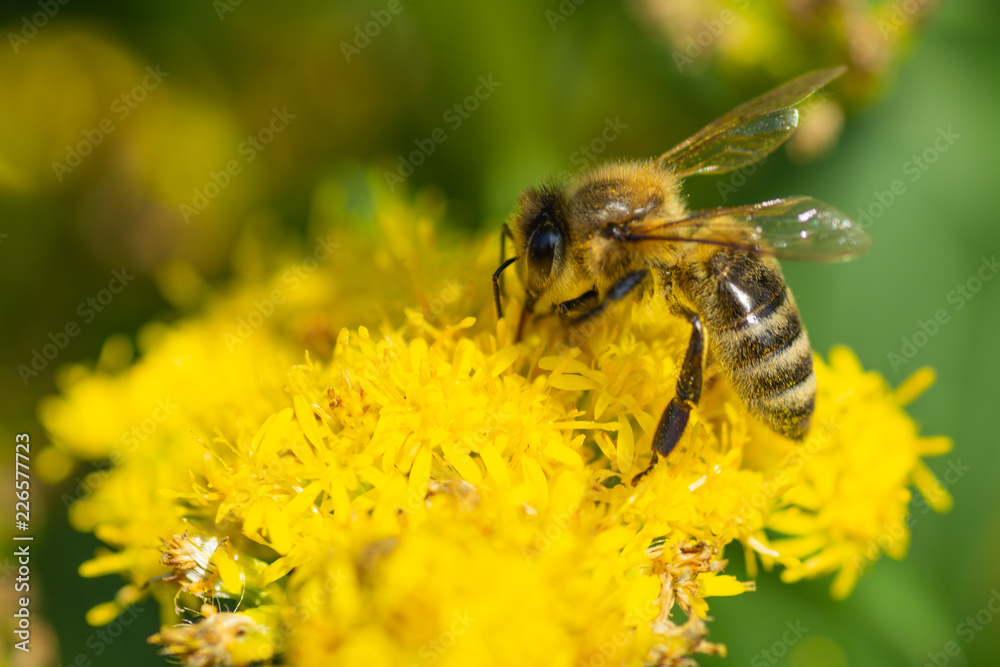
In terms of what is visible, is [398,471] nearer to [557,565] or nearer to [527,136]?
[557,565]

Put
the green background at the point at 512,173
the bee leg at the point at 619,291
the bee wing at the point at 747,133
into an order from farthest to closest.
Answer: the green background at the point at 512,173 → the bee wing at the point at 747,133 → the bee leg at the point at 619,291

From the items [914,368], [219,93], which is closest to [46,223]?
[219,93]

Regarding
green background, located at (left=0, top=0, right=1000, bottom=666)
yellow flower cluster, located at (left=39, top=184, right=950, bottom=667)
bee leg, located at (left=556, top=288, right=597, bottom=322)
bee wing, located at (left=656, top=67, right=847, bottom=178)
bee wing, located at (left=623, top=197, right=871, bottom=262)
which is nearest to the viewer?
yellow flower cluster, located at (left=39, top=184, right=950, bottom=667)

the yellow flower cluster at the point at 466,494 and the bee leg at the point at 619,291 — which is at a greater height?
the bee leg at the point at 619,291

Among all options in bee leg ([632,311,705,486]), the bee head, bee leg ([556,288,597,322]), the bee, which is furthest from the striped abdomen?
the bee head

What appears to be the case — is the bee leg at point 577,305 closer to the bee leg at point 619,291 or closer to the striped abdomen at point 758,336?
the bee leg at point 619,291

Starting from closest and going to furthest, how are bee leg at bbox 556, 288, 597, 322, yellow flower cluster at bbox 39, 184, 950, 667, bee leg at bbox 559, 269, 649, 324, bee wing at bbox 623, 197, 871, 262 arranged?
1. yellow flower cluster at bbox 39, 184, 950, 667
2. bee wing at bbox 623, 197, 871, 262
3. bee leg at bbox 559, 269, 649, 324
4. bee leg at bbox 556, 288, 597, 322

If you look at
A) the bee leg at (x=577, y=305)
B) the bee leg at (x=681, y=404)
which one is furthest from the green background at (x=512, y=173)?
the bee leg at (x=681, y=404)

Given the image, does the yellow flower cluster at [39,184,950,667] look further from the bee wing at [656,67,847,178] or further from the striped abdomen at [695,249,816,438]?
the bee wing at [656,67,847,178]
